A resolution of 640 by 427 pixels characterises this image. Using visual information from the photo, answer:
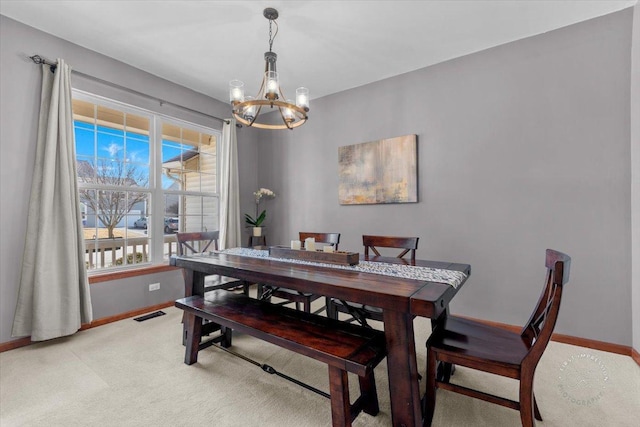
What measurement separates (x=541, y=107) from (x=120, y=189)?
4467 mm

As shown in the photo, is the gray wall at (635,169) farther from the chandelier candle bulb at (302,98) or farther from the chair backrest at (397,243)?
the chandelier candle bulb at (302,98)

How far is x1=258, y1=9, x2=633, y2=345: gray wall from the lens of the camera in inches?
93.7

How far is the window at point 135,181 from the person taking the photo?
9.95 ft

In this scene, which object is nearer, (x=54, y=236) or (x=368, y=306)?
(x=368, y=306)

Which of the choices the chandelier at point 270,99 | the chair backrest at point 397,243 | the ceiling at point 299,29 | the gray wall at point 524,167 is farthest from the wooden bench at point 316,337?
the ceiling at point 299,29

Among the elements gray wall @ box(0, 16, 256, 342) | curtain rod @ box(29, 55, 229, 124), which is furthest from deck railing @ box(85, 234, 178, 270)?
curtain rod @ box(29, 55, 229, 124)

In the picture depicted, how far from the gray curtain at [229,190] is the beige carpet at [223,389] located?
181 cm

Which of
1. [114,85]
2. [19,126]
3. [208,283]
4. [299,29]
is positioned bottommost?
[208,283]

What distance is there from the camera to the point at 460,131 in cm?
303

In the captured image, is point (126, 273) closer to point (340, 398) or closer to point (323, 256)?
point (323, 256)

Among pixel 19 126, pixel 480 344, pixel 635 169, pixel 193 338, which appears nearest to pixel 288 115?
pixel 193 338

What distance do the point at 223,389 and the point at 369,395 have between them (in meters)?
0.97

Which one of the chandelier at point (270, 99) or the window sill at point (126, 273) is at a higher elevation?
the chandelier at point (270, 99)

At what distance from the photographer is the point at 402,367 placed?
1.40 metres
